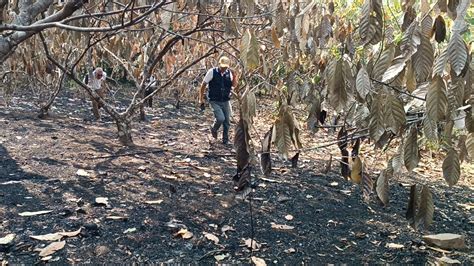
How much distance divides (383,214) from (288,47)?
1380 mm

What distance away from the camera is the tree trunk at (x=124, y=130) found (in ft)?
16.0

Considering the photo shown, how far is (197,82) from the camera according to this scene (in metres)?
9.00

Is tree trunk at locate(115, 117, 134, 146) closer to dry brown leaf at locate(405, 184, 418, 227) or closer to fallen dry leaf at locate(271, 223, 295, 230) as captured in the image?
fallen dry leaf at locate(271, 223, 295, 230)

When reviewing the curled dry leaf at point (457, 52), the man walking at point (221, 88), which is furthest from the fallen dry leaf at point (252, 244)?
the man walking at point (221, 88)

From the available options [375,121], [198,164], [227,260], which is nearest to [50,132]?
[198,164]

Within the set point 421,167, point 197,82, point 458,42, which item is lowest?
point 421,167

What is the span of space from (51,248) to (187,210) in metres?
0.95

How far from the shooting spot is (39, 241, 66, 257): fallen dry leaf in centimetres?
245

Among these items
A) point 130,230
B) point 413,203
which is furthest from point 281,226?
point 413,203

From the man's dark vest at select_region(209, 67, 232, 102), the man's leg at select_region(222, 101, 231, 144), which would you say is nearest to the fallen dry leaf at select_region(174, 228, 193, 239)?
the man's dark vest at select_region(209, 67, 232, 102)

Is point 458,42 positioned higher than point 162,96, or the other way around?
point 458,42

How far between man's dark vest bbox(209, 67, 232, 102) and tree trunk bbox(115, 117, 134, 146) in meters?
1.09

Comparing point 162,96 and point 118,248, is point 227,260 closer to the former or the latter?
point 118,248

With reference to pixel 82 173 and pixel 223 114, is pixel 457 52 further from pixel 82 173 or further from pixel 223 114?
→ pixel 223 114
